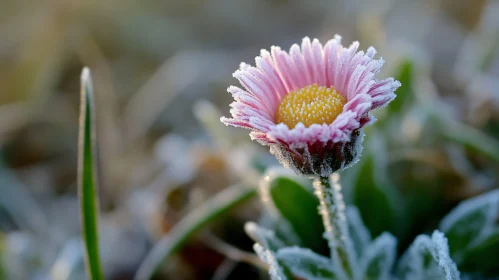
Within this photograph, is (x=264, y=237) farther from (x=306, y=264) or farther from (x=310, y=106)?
(x=310, y=106)

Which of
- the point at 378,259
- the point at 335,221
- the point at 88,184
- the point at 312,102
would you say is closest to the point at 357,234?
the point at 378,259

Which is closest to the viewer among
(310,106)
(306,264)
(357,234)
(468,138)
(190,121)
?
(310,106)

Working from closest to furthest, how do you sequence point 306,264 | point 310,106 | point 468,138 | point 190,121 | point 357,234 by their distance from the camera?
point 310,106, point 306,264, point 357,234, point 468,138, point 190,121

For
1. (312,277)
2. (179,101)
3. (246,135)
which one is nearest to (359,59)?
(312,277)

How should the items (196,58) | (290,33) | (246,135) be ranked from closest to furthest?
(246,135) < (196,58) < (290,33)

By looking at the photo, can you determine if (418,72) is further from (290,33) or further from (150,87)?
(290,33)

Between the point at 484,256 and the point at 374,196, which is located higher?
the point at 374,196

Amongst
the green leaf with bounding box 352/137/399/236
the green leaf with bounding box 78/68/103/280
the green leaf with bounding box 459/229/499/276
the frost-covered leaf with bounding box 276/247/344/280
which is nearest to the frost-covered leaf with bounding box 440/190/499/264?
the green leaf with bounding box 459/229/499/276
